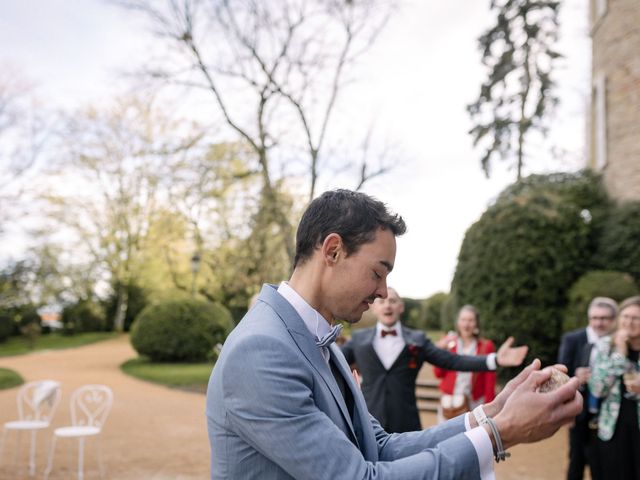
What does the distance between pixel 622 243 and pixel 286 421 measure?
12.0m

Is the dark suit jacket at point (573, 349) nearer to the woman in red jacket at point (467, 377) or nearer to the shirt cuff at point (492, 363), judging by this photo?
the woman in red jacket at point (467, 377)

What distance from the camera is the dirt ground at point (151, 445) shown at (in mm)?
7434

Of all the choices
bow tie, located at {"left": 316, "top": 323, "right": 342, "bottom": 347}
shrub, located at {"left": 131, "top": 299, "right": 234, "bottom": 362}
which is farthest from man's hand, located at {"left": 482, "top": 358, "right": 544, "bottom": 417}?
shrub, located at {"left": 131, "top": 299, "right": 234, "bottom": 362}

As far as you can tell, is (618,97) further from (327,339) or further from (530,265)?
(327,339)

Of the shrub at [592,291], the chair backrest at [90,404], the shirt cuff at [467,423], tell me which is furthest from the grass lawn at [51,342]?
the shirt cuff at [467,423]

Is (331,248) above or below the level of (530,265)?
below

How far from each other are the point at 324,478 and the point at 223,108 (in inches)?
679

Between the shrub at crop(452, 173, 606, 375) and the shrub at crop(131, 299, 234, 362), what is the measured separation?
917cm

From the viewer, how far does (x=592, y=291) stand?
10.8 m

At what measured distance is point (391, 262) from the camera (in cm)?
175

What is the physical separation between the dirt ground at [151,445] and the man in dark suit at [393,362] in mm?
2977

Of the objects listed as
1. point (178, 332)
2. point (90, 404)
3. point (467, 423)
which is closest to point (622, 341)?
point (467, 423)

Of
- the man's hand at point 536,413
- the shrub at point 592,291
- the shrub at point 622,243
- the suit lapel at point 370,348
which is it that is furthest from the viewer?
the shrub at point 622,243

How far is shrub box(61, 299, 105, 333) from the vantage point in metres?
33.2
